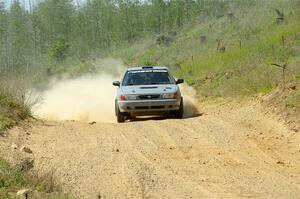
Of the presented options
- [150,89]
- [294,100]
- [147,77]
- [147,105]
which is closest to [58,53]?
[147,77]

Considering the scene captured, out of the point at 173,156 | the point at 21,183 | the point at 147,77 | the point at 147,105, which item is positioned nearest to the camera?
the point at 21,183

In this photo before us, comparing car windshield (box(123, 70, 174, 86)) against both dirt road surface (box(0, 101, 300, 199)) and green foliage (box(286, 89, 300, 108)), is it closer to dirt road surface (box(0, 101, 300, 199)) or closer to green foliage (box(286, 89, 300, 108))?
dirt road surface (box(0, 101, 300, 199))

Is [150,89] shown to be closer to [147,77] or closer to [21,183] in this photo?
[147,77]

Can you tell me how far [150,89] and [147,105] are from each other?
57 centimetres

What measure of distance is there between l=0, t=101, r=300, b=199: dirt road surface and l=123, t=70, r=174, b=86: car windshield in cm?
276

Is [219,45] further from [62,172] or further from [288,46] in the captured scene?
[62,172]

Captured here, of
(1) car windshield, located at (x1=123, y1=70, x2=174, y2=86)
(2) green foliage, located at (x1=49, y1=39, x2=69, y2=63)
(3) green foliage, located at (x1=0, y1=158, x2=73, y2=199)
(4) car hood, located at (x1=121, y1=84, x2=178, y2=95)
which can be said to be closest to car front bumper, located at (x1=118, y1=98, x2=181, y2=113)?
(4) car hood, located at (x1=121, y1=84, x2=178, y2=95)

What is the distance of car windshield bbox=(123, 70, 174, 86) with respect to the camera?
17141 mm

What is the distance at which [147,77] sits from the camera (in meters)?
17.3

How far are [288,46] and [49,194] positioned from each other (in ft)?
56.0

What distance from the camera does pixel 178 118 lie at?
1631 centimetres

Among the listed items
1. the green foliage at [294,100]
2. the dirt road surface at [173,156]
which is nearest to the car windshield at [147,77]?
the dirt road surface at [173,156]

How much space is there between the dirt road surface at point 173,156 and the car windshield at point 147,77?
9.04 feet

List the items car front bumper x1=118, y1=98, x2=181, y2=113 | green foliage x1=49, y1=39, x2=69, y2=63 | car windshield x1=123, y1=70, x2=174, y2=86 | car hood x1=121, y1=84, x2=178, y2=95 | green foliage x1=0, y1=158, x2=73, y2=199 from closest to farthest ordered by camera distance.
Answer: green foliage x1=0, y1=158, x2=73, y2=199 → car front bumper x1=118, y1=98, x2=181, y2=113 → car hood x1=121, y1=84, x2=178, y2=95 → car windshield x1=123, y1=70, x2=174, y2=86 → green foliage x1=49, y1=39, x2=69, y2=63
